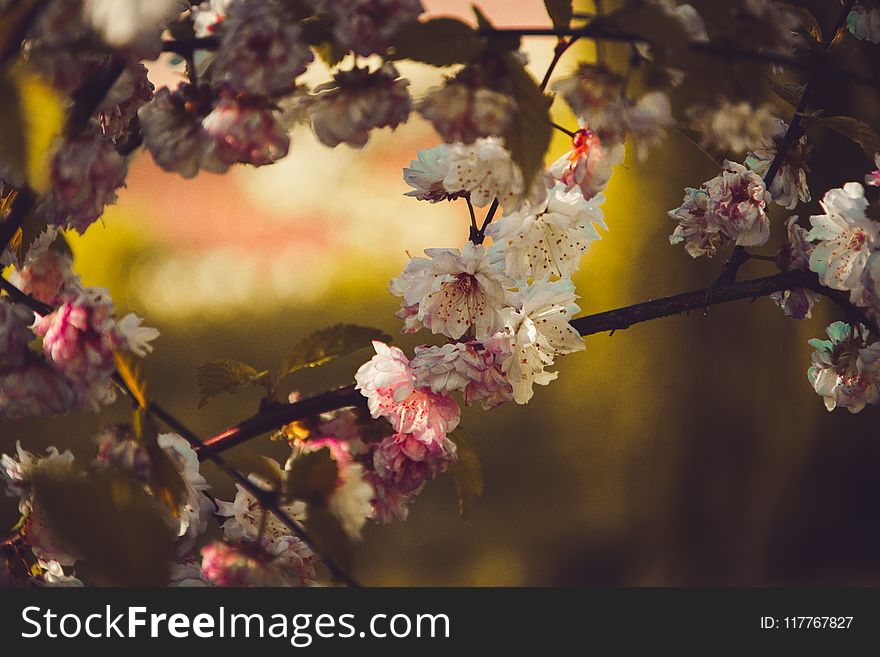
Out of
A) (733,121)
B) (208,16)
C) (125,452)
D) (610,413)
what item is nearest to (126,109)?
(208,16)

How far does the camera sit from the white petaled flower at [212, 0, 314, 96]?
1.12 feet

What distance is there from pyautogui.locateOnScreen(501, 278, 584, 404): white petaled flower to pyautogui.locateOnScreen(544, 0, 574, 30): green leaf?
0.20 m

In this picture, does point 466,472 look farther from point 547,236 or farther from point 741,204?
point 741,204

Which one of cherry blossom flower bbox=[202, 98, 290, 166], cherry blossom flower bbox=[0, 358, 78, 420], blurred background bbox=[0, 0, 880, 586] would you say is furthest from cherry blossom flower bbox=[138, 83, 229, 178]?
blurred background bbox=[0, 0, 880, 586]

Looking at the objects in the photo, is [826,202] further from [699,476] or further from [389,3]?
[699,476]

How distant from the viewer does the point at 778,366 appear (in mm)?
2244

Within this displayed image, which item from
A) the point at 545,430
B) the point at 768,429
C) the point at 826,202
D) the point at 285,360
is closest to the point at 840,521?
the point at 768,429

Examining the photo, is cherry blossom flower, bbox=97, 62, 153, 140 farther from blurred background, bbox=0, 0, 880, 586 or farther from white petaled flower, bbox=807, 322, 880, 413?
blurred background, bbox=0, 0, 880, 586

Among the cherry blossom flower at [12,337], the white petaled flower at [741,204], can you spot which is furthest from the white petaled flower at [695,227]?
the cherry blossom flower at [12,337]

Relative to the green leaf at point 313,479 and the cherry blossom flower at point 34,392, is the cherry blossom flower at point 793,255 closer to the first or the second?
the green leaf at point 313,479

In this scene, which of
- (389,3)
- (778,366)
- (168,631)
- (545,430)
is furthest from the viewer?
(545,430)

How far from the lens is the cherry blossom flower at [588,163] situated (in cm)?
47

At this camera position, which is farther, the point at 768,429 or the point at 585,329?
the point at 768,429

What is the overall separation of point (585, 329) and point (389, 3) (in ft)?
0.83
